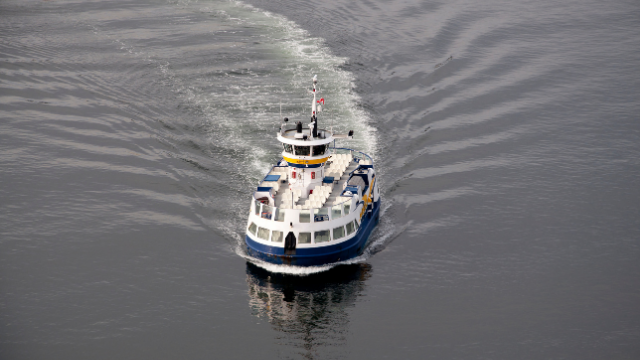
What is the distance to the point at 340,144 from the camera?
86625 mm

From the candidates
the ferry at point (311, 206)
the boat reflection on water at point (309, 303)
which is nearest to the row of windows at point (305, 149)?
the ferry at point (311, 206)

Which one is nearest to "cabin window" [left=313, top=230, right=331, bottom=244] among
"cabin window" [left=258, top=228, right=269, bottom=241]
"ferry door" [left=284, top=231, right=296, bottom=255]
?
"ferry door" [left=284, top=231, right=296, bottom=255]

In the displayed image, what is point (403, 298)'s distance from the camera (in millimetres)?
58156

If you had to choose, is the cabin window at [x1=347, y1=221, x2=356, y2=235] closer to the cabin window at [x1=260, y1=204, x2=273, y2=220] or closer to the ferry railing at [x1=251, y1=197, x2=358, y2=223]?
the ferry railing at [x1=251, y1=197, x2=358, y2=223]

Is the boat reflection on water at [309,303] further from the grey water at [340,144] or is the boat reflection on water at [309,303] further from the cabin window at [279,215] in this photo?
the cabin window at [279,215]

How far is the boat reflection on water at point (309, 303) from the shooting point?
177 ft

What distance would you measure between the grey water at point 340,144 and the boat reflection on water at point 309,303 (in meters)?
0.19

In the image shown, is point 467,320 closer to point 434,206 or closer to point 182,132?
point 434,206

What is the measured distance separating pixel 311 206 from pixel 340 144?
22884mm

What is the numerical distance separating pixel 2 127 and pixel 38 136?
634cm

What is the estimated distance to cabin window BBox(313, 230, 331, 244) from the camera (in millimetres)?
62156

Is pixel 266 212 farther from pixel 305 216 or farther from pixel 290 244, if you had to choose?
pixel 290 244

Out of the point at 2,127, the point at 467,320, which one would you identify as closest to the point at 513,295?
the point at 467,320

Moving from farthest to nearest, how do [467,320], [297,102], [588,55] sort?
[588,55]
[297,102]
[467,320]
